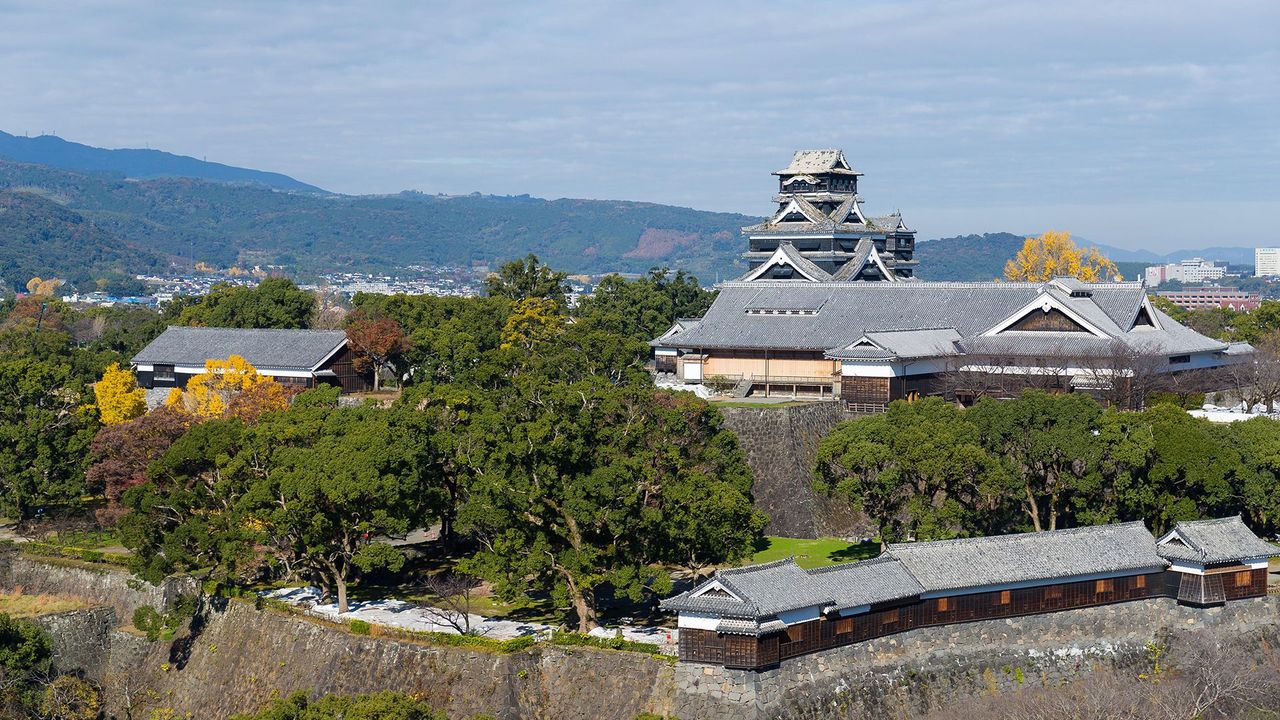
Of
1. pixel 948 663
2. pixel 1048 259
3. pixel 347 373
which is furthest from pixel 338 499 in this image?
pixel 1048 259

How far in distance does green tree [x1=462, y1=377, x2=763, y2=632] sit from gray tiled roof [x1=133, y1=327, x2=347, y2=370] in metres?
22.1

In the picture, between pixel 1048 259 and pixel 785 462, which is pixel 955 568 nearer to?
pixel 785 462

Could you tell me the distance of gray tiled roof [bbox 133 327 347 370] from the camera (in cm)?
5466

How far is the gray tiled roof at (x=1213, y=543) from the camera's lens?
33688 mm

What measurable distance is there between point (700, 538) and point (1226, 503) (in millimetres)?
14301

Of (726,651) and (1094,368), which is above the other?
(1094,368)

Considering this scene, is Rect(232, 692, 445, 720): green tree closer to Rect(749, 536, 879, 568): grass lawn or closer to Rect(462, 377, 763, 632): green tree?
Rect(462, 377, 763, 632): green tree

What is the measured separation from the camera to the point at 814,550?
130 ft

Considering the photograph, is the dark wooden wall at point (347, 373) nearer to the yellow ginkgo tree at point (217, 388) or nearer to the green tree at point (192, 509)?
the yellow ginkgo tree at point (217, 388)

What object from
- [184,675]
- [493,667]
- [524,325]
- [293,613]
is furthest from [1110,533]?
[524,325]

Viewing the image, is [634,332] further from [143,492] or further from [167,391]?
[143,492]

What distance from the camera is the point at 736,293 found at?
53.7m

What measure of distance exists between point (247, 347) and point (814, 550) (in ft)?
86.8

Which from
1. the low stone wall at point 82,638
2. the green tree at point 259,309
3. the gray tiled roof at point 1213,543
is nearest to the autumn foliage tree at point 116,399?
the low stone wall at point 82,638
